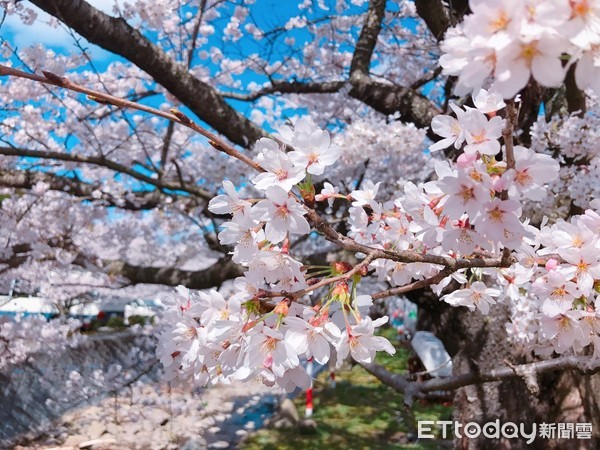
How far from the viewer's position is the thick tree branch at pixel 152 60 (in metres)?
3.13

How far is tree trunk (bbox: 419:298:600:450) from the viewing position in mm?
3434

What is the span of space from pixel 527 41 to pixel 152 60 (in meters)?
3.47

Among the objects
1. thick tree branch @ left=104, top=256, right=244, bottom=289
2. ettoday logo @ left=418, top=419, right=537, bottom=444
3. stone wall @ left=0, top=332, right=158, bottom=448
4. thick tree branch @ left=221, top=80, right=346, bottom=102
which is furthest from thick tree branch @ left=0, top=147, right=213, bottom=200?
ettoday logo @ left=418, top=419, right=537, bottom=444

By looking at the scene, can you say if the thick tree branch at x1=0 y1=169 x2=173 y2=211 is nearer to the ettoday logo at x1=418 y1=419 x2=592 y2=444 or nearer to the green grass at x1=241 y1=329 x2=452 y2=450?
the green grass at x1=241 y1=329 x2=452 y2=450

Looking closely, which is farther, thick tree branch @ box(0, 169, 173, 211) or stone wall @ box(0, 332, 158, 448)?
stone wall @ box(0, 332, 158, 448)

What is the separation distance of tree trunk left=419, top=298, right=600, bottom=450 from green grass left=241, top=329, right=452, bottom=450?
1.90 meters

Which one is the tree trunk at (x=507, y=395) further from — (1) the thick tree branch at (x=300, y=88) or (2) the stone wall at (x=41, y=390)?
(2) the stone wall at (x=41, y=390)

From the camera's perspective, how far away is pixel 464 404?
385cm

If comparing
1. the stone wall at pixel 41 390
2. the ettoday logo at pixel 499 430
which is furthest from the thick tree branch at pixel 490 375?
the stone wall at pixel 41 390

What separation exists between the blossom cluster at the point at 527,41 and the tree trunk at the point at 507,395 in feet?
9.55

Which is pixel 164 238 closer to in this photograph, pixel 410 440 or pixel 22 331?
pixel 22 331

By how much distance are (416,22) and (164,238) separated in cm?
965

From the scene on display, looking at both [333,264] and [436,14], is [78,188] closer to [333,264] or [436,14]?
[436,14]

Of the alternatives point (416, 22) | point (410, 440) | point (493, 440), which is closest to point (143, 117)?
point (416, 22)
